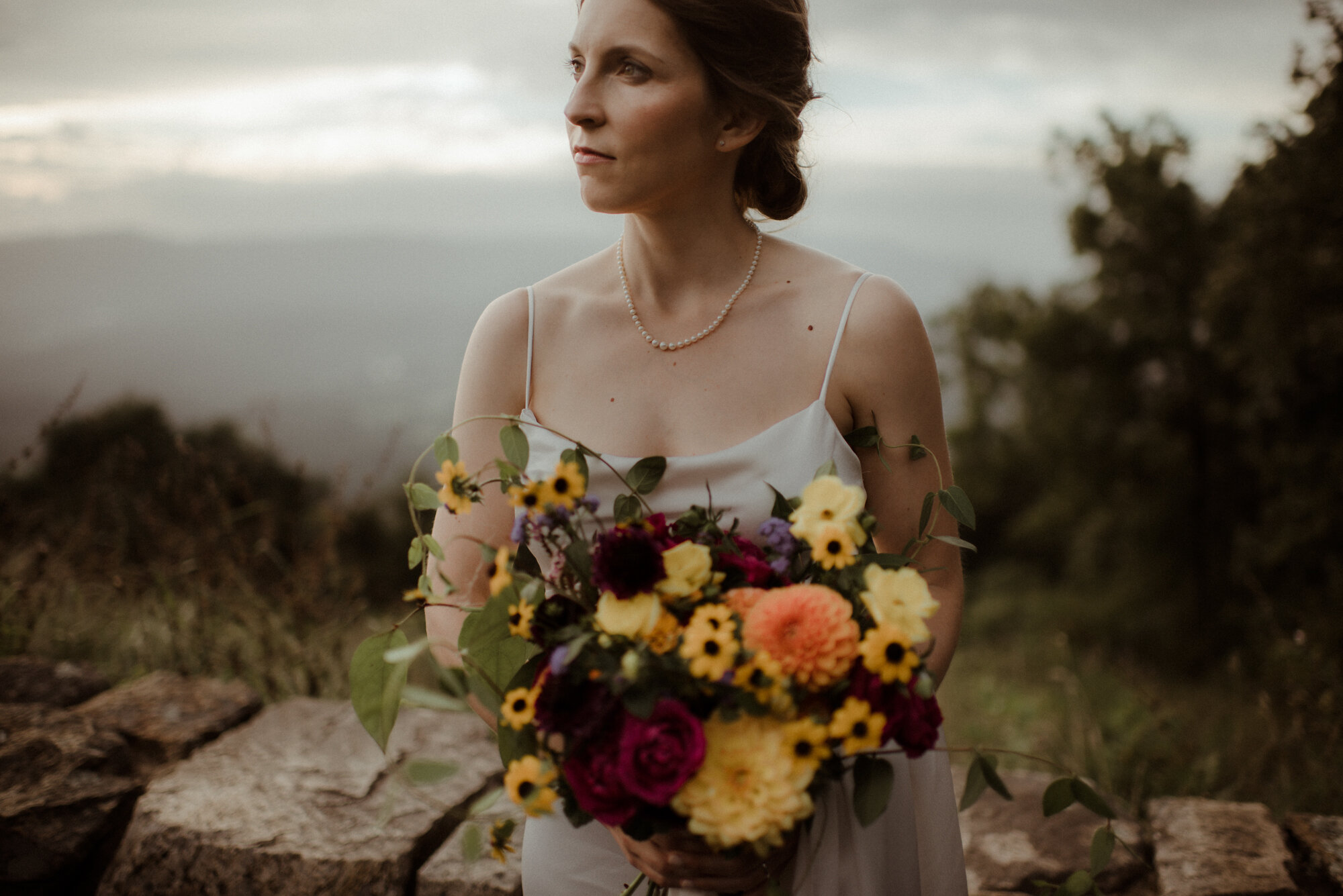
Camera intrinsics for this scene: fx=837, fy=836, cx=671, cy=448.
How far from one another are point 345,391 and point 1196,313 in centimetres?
981

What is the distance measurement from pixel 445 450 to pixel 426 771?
0.53 m

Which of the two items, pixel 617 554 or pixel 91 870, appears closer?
pixel 617 554

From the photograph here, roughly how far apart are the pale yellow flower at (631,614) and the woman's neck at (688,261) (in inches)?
39.7

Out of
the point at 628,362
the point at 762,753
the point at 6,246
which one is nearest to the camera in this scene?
the point at 762,753

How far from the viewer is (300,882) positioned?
198 centimetres

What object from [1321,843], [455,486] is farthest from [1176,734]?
[455,486]

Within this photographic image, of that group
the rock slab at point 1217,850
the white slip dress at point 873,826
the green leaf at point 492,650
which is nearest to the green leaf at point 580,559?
the green leaf at point 492,650

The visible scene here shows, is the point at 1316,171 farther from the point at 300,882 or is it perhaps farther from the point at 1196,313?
the point at 300,882

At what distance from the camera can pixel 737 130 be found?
5.99 feet

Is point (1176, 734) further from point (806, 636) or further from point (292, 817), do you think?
point (292, 817)

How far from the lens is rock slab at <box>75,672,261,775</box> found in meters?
2.54

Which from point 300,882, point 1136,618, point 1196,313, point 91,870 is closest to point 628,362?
point 300,882

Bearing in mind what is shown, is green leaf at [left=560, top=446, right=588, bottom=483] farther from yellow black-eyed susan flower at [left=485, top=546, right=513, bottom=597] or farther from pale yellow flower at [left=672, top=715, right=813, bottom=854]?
pale yellow flower at [left=672, top=715, right=813, bottom=854]

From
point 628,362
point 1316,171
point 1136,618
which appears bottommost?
point 1136,618
